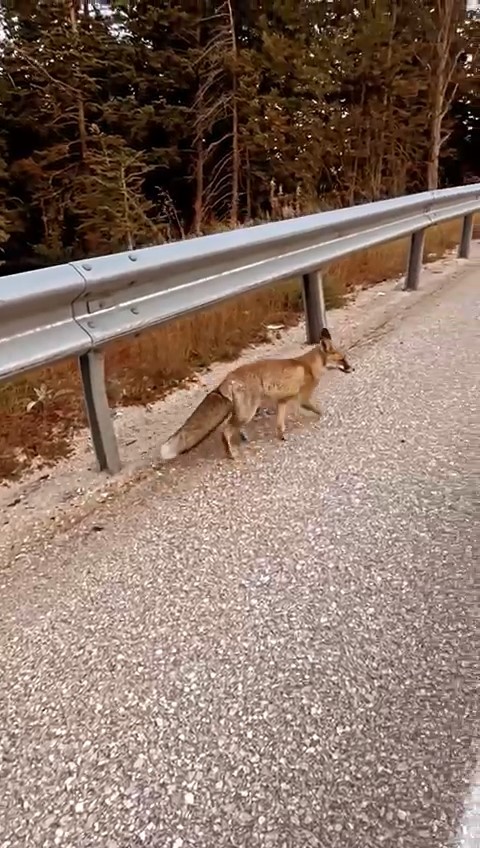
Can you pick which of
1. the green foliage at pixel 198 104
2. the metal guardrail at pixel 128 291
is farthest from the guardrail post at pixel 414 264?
the green foliage at pixel 198 104

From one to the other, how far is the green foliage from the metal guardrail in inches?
556

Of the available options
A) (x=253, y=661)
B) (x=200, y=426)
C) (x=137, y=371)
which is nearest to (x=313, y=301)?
(x=137, y=371)

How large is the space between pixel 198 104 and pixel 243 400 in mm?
18617

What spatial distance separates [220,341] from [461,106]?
26.4 meters

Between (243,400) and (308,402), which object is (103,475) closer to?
(243,400)

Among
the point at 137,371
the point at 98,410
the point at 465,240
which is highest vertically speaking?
the point at 98,410

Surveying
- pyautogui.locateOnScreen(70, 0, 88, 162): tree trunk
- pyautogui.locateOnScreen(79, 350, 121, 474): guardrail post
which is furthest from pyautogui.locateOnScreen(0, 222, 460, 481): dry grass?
pyautogui.locateOnScreen(70, 0, 88, 162): tree trunk

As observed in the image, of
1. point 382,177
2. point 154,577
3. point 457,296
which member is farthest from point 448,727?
point 382,177

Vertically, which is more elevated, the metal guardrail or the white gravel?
the metal guardrail

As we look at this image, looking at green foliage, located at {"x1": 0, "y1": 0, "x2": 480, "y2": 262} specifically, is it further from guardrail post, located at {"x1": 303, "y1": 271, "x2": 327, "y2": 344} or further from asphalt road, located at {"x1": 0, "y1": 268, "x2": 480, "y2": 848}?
asphalt road, located at {"x1": 0, "y1": 268, "x2": 480, "y2": 848}

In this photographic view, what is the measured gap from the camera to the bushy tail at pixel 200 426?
3.33 m

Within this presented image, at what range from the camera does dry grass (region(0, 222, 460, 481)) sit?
3.54 meters

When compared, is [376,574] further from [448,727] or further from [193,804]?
[193,804]

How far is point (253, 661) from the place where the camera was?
6.66 ft
